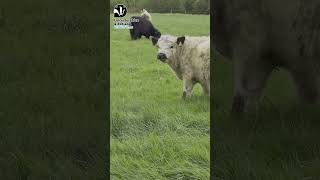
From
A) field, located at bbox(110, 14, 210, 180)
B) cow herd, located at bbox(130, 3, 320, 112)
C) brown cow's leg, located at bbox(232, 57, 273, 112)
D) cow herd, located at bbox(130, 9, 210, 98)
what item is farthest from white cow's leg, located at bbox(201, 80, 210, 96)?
brown cow's leg, located at bbox(232, 57, 273, 112)

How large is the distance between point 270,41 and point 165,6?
39.0 inches

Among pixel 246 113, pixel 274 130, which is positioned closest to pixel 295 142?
pixel 274 130

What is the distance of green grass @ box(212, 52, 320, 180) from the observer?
152 inches

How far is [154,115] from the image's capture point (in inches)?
190

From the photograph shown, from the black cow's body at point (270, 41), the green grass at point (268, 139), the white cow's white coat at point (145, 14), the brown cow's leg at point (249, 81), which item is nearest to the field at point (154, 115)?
the white cow's white coat at point (145, 14)

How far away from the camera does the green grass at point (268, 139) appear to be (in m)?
3.87

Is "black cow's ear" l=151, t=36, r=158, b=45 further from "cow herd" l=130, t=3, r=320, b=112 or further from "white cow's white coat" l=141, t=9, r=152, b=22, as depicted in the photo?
"white cow's white coat" l=141, t=9, r=152, b=22

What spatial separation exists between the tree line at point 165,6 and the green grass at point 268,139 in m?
0.88

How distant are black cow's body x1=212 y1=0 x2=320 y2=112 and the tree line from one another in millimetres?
403
